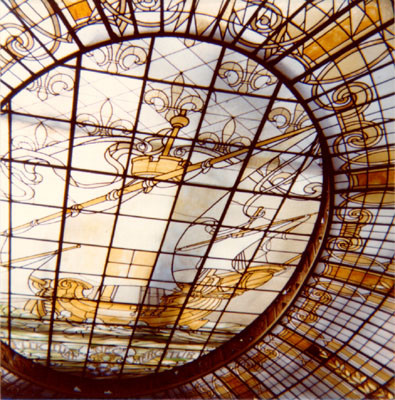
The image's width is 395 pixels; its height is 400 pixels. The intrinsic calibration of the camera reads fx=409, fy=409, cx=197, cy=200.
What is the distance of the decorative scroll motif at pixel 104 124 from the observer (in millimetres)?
7982

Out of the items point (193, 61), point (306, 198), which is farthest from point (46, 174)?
point (306, 198)

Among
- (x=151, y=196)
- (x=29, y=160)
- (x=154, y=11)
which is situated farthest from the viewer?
(x=151, y=196)

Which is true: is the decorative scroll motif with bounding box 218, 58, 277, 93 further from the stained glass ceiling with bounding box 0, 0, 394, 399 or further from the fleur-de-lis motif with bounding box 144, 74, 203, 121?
the fleur-de-lis motif with bounding box 144, 74, 203, 121

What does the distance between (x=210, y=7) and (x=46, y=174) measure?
4846 millimetres

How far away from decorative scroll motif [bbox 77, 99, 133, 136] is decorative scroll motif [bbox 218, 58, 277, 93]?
2.14 meters

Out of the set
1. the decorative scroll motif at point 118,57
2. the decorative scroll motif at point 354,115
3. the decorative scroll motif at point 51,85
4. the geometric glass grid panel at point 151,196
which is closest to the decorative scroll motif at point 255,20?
the geometric glass grid panel at point 151,196

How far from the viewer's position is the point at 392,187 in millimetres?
9148

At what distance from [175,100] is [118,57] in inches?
52.7

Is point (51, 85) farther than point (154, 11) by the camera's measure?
Yes

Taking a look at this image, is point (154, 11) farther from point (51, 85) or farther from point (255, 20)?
point (51, 85)

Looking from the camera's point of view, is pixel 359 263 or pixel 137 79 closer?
pixel 137 79

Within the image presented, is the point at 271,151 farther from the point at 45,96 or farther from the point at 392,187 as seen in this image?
the point at 45,96

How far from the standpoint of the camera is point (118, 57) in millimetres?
7273

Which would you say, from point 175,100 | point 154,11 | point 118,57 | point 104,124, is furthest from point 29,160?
point 154,11
